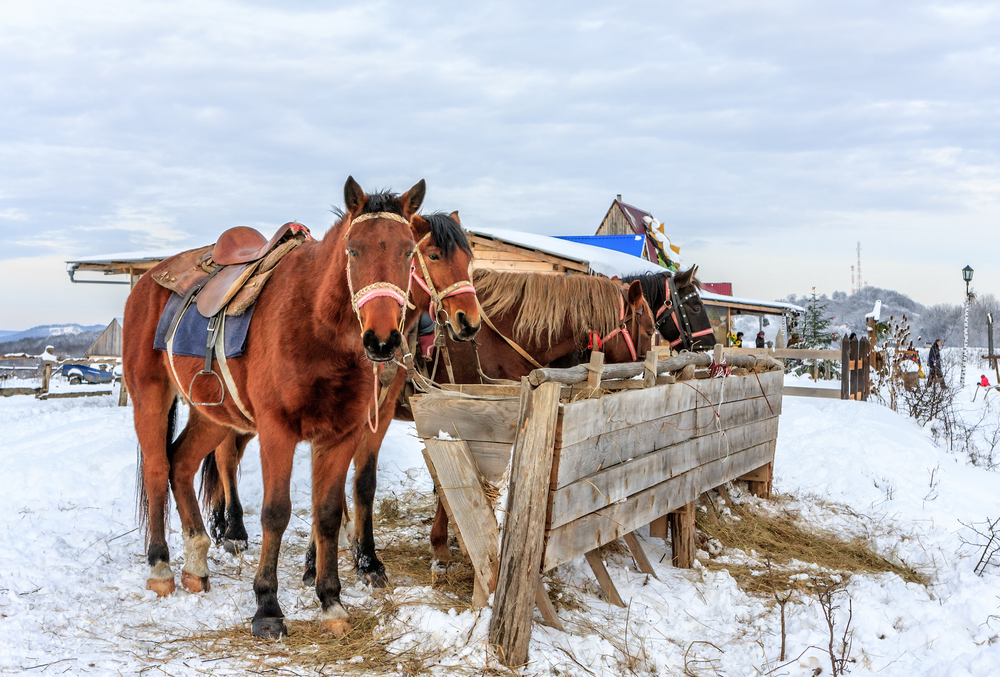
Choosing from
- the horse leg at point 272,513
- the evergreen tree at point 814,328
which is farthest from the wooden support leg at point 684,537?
the evergreen tree at point 814,328

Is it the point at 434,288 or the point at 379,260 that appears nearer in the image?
the point at 379,260

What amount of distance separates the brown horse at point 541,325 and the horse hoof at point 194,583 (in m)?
2.03

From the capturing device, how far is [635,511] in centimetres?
383

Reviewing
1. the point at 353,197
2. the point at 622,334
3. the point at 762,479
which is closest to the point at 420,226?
the point at 353,197

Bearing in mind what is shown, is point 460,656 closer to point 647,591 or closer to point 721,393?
point 647,591

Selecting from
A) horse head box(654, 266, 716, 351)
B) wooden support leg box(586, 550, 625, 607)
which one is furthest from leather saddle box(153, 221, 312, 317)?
horse head box(654, 266, 716, 351)

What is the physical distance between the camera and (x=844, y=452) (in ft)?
26.3

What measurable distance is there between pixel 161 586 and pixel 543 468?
2625 mm

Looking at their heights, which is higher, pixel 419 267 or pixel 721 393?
pixel 419 267

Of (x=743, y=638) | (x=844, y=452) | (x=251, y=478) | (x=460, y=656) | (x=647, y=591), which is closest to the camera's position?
(x=460, y=656)

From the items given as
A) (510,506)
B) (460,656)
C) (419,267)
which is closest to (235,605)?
(460,656)

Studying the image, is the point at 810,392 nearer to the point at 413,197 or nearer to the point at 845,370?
the point at 845,370

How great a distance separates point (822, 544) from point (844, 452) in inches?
128

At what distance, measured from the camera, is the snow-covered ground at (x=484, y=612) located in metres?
3.04
